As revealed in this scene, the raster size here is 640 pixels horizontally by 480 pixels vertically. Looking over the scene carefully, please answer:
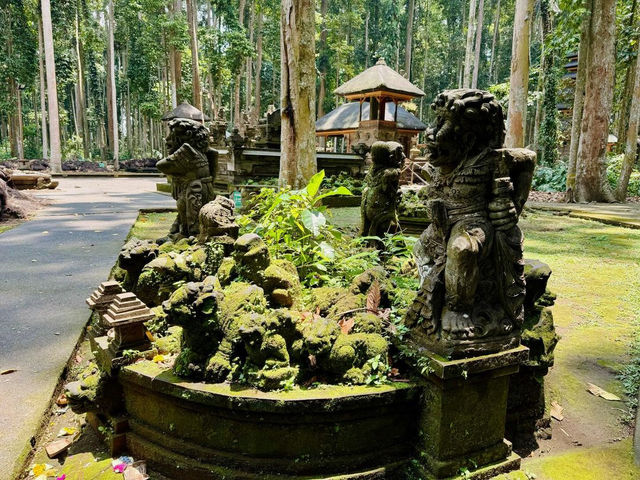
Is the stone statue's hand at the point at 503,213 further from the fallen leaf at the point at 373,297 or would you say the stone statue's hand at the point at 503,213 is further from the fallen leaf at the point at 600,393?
the fallen leaf at the point at 600,393

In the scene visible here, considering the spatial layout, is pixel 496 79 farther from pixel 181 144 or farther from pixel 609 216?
pixel 181 144

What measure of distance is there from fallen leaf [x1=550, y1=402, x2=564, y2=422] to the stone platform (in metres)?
0.92

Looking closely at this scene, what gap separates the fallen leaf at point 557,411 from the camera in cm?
232

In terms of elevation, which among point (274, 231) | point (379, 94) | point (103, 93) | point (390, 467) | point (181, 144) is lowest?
point (390, 467)

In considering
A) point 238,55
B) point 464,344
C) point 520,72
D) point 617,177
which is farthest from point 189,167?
point 238,55

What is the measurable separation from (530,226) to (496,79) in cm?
3244

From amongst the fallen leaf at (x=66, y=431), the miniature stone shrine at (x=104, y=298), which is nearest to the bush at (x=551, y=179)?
the miniature stone shrine at (x=104, y=298)

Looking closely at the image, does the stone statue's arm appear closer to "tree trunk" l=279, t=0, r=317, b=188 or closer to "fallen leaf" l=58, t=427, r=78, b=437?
"fallen leaf" l=58, t=427, r=78, b=437

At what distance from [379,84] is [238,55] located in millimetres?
7778

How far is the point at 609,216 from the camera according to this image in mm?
8727

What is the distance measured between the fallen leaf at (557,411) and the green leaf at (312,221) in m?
1.85

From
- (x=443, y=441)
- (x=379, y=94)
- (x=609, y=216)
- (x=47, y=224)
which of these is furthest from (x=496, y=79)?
(x=443, y=441)

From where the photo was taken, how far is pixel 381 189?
3729mm

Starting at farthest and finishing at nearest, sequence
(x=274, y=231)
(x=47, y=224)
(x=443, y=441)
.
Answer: (x=47, y=224)
(x=274, y=231)
(x=443, y=441)
